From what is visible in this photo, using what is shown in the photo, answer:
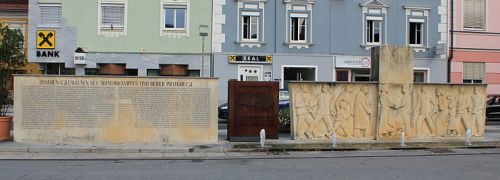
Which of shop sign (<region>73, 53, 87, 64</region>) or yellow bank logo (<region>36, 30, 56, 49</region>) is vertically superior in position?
yellow bank logo (<region>36, 30, 56, 49</region>)

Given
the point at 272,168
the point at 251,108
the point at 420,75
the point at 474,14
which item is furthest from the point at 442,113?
the point at 474,14

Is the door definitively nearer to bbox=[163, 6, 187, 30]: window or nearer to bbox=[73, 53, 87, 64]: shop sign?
bbox=[163, 6, 187, 30]: window

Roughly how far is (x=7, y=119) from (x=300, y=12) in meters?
17.5

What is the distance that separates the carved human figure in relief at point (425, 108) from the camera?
58.5ft

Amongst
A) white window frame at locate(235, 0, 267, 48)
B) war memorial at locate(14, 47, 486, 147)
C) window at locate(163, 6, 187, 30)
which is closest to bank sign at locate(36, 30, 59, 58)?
window at locate(163, 6, 187, 30)

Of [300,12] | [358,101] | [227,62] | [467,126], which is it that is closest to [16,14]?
[227,62]

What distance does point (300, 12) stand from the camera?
29.8 metres

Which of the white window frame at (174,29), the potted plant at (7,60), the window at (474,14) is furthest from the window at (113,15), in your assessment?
the window at (474,14)

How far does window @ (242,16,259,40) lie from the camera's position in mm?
29484

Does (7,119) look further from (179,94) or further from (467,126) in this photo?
(467,126)

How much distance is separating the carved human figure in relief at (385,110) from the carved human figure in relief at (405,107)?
1.13 ft

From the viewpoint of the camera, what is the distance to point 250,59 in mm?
29125

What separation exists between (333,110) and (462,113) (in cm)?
441

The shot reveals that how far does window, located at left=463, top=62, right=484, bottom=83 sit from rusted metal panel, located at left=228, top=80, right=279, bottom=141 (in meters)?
18.7
